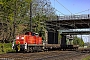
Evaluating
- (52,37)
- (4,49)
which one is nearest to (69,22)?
(52,37)

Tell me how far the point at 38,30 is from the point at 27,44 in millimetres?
24754

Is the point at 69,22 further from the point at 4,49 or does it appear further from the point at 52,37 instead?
the point at 4,49

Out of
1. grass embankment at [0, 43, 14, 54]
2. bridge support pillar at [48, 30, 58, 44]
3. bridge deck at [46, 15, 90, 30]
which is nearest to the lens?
grass embankment at [0, 43, 14, 54]

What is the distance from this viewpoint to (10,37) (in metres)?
48.2

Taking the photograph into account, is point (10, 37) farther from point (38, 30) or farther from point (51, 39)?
point (51, 39)

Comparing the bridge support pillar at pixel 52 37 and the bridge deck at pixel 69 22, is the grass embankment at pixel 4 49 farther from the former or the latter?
the bridge support pillar at pixel 52 37

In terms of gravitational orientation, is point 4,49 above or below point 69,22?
below

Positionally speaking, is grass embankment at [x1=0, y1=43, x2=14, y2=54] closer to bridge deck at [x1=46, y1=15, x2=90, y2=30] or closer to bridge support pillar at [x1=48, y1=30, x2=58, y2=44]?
bridge deck at [x1=46, y1=15, x2=90, y2=30]

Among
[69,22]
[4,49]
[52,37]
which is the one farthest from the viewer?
[52,37]

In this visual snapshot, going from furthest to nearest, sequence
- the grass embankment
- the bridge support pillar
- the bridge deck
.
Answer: the bridge support pillar, the bridge deck, the grass embankment

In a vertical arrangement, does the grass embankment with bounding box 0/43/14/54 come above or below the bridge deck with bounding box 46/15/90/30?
below

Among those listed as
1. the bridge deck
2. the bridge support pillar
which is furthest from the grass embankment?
the bridge support pillar

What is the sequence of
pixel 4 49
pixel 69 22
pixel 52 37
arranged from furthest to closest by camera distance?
pixel 52 37, pixel 69 22, pixel 4 49

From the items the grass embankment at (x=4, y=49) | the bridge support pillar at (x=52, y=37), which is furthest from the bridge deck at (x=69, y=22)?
the grass embankment at (x=4, y=49)
